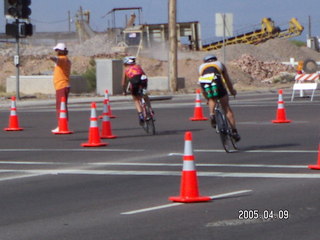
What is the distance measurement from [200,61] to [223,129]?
150 ft

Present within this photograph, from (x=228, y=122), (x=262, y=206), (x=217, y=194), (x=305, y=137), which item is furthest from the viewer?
(x=305, y=137)

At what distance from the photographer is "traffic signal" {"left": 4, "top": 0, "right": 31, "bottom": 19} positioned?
30.0 metres

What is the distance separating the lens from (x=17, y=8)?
30.1m

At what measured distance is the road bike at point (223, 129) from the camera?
50.6 feet

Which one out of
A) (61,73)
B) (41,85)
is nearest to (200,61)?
(41,85)

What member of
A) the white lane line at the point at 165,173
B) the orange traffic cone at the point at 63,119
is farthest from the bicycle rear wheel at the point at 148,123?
the white lane line at the point at 165,173

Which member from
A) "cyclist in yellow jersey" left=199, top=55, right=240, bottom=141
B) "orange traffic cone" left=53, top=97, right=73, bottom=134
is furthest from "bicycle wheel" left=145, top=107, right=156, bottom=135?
"cyclist in yellow jersey" left=199, top=55, right=240, bottom=141

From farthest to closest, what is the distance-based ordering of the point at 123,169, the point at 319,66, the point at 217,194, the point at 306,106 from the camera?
the point at 319,66 → the point at 306,106 → the point at 123,169 → the point at 217,194

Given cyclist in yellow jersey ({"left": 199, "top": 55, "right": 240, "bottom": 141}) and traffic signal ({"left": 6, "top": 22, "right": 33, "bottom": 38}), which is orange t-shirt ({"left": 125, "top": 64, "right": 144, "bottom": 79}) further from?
traffic signal ({"left": 6, "top": 22, "right": 33, "bottom": 38})

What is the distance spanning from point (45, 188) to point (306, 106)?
1801cm

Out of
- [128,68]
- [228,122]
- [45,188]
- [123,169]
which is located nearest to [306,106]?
[128,68]

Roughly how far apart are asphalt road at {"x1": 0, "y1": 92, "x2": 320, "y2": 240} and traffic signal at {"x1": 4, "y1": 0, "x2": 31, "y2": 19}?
32.6 feet

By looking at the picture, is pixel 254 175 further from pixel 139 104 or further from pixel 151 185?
pixel 139 104

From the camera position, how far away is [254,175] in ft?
41.1
